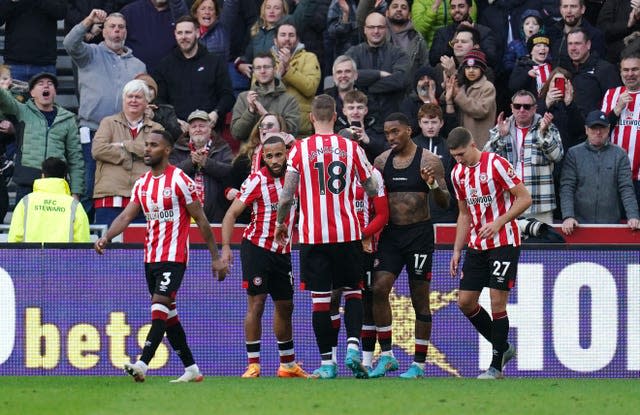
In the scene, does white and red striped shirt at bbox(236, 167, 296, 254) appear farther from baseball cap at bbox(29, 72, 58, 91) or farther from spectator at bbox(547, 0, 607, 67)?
spectator at bbox(547, 0, 607, 67)

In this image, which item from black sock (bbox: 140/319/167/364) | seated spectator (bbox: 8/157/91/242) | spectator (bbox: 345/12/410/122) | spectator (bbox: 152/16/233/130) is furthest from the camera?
spectator (bbox: 152/16/233/130)

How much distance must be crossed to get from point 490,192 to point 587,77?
4.54 metres

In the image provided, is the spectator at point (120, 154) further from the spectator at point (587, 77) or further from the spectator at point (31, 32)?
the spectator at point (587, 77)

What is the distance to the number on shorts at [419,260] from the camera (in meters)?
12.6

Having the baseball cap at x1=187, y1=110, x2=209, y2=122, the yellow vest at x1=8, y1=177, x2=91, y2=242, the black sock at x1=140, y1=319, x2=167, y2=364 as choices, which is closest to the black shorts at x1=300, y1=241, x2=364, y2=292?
the black sock at x1=140, y1=319, x2=167, y2=364

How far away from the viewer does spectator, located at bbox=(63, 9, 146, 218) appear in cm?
1648

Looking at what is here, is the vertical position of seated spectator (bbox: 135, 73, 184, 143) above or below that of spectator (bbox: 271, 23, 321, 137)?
below

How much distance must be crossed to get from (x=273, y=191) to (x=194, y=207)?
3.56 feet

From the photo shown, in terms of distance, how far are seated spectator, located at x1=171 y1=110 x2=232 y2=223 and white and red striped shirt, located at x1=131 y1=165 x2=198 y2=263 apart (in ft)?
11.5

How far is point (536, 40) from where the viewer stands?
1658 centimetres

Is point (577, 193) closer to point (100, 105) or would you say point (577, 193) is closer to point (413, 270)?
point (413, 270)

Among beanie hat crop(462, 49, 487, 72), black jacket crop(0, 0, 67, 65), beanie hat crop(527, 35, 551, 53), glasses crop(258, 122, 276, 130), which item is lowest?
glasses crop(258, 122, 276, 130)

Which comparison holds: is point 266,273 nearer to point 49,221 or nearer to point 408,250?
point 408,250

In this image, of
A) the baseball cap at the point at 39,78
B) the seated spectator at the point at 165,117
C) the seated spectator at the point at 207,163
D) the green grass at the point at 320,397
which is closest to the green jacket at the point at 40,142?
the baseball cap at the point at 39,78
